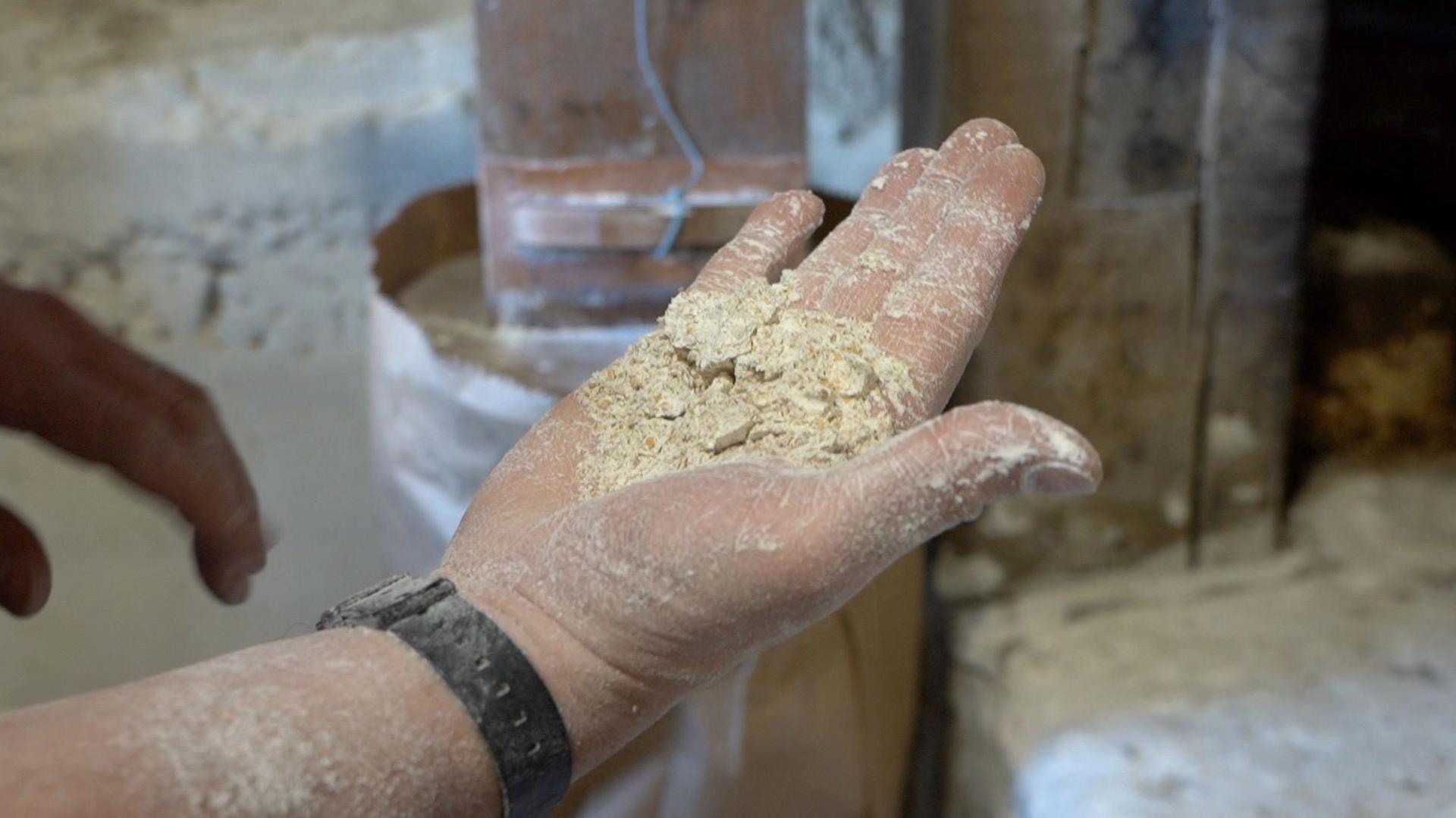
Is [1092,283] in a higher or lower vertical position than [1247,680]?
higher

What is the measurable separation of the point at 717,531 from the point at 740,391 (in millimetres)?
164

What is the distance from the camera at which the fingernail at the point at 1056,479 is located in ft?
1.51

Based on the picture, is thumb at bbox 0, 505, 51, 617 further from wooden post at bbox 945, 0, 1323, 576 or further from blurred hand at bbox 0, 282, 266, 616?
wooden post at bbox 945, 0, 1323, 576

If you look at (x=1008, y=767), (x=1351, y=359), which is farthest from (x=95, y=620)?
(x=1351, y=359)

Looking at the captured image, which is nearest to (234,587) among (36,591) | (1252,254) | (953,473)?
(36,591)

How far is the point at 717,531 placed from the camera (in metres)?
0.49

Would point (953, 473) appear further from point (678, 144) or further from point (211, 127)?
point (211, 127)

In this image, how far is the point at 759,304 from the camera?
0.68 meters

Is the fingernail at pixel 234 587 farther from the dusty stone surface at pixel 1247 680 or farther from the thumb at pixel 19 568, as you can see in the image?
the dusty stone surface at pixel 1247 680

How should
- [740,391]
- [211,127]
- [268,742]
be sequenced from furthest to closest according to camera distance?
1. [211,127]
2. [740,391]
3. [268,742]

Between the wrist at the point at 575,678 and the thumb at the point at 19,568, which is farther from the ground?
the wrist at the point at 575,678

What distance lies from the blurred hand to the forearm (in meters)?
0.30

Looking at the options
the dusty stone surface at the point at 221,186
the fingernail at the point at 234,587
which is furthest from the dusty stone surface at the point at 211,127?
the fingernail at the point at 234,587

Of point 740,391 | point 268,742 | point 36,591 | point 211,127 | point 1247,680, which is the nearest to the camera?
point 268,742
